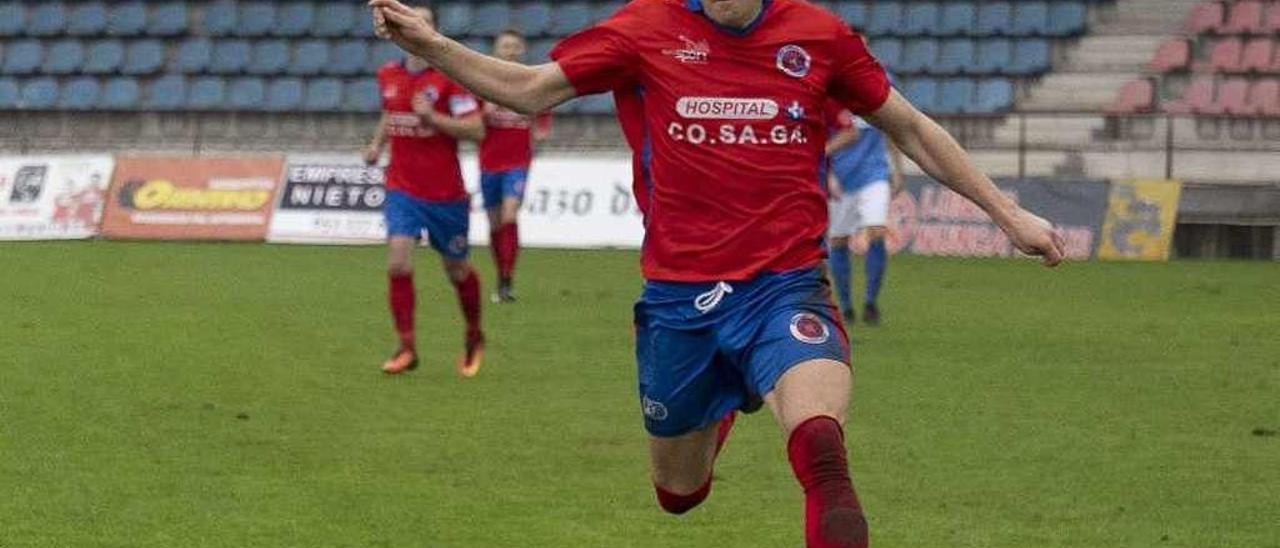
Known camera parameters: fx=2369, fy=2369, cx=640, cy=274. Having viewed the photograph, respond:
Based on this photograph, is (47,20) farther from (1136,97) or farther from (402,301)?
(402,301)

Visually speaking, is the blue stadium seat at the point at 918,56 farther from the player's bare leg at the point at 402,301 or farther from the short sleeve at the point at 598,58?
the short sleeve at the point at 598,58

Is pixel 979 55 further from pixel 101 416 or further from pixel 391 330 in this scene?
pixel 101 416

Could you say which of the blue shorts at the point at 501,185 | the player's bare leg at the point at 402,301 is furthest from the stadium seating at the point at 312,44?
the player's bare leg at the point at 402,301

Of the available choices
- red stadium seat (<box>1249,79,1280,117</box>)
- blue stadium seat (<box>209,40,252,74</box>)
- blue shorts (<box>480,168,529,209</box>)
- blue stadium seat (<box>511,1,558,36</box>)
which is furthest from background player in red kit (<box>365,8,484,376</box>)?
blue stadium seat (<box>209,40,252,74</box>)

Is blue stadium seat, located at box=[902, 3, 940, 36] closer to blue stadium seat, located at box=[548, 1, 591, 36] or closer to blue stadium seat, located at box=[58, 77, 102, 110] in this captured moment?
blue stadium seat, located at box=[548, 1, 591, 36]

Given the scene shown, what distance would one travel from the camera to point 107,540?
7.88 meters

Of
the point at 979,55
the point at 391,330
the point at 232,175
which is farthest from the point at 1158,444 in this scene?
the point at 979,55

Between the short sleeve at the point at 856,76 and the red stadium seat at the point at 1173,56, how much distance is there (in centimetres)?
2507

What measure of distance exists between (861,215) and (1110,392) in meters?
4.98

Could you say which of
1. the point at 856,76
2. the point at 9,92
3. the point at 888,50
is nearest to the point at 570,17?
the point at 888,50

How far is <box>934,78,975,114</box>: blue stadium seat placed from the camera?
3177 centimetres

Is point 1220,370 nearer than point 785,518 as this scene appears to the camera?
No

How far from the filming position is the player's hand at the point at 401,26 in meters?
6.15

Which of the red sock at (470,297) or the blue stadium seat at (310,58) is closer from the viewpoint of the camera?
the red sock at (470,297)
